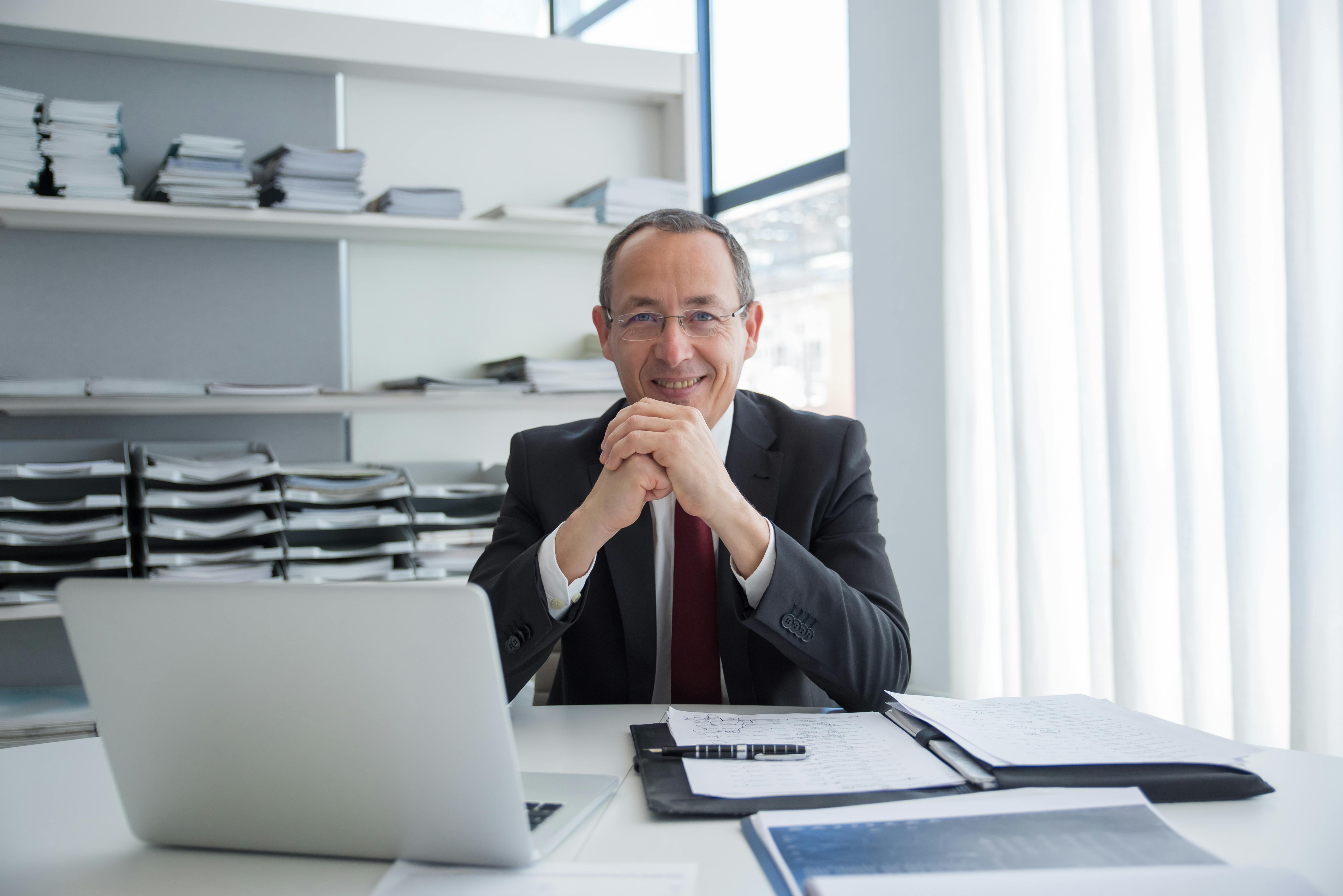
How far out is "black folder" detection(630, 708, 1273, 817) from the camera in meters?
0.82

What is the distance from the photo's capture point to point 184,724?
2.41 ft

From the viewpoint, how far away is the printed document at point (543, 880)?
0.69 metres

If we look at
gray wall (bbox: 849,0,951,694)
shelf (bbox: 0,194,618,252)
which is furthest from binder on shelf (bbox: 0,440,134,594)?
gray wall (bbox: 849,0,951,694)

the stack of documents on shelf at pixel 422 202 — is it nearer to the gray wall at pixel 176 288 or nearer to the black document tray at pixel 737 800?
the gray wall at pixel 176 288

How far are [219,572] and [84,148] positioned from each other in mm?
1091

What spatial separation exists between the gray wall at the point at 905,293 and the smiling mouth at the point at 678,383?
4.58 feet

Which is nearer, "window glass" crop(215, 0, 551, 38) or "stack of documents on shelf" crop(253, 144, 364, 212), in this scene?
"stack of documents on shelf" crop(253, 144, 364, 212)

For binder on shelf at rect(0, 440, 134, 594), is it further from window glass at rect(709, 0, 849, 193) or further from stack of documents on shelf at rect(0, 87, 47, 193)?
window glass at rect(709, 0, 849, 193)

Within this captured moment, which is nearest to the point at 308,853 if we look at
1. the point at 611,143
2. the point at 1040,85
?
the point at 1040,85

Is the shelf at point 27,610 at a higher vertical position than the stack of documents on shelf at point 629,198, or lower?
lower

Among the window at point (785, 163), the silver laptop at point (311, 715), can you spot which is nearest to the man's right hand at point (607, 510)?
the silver laptop at point (311, 715)

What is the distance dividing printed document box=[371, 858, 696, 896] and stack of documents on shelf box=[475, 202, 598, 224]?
2163mm

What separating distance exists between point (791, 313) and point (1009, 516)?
1328 millimetres

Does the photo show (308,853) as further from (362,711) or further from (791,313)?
(791,313)
